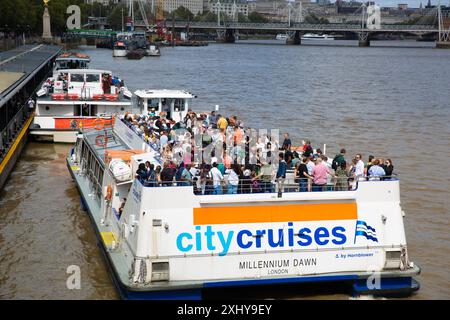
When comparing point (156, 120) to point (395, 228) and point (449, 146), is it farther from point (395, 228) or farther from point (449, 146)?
point (449, 146)

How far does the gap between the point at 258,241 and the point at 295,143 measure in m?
19.2

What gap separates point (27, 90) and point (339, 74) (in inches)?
1825

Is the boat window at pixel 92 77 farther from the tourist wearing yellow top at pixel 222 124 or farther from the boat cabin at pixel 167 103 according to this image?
the tourist wearing yellow top at pixel 222 124

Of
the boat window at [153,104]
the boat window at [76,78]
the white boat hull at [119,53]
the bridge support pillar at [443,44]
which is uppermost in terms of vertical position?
the bridge support pillar at [443,44]

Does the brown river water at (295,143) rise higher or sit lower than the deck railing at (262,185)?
lower

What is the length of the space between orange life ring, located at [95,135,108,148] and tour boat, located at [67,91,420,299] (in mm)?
5721

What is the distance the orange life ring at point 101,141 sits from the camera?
1813 centimetres

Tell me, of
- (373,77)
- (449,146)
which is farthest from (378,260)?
(373,77)

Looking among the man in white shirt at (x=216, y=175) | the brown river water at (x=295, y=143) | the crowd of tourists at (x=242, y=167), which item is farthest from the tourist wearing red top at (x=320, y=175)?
the brown river water at (x=295, y=143)

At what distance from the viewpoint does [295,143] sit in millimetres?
30703

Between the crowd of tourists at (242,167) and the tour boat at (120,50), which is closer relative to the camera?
the crowd of tourists at (242,167)

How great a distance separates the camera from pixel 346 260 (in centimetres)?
1202

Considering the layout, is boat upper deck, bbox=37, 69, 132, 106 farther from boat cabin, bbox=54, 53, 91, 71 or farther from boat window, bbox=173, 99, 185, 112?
boat cabin, bbox=54, 53, 91, 71

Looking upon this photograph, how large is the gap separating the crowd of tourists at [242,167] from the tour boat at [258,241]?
0.74ft
